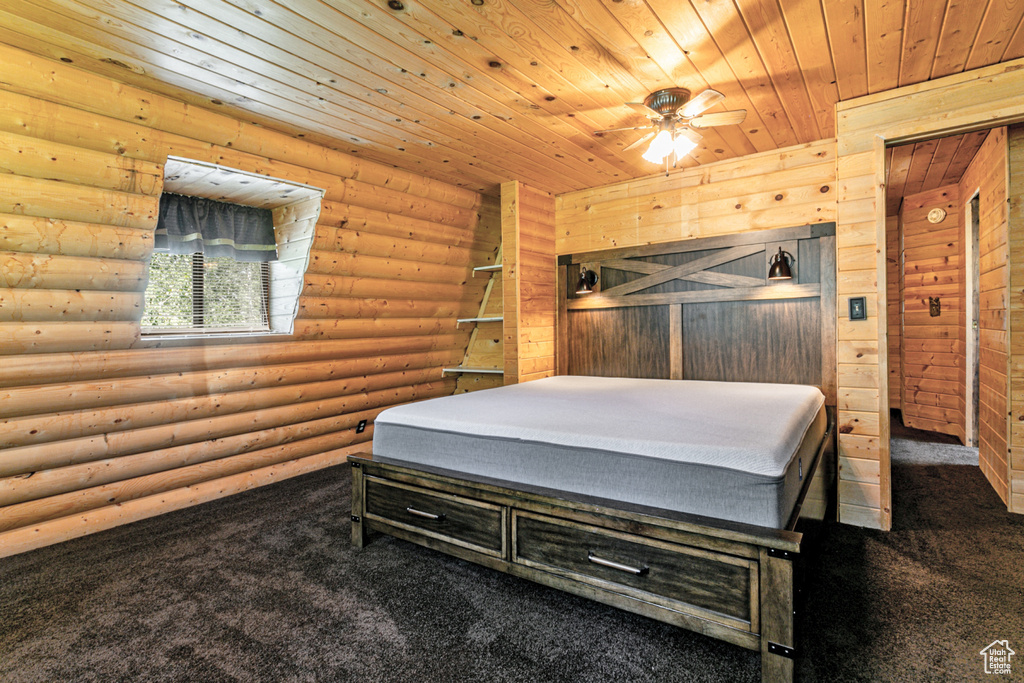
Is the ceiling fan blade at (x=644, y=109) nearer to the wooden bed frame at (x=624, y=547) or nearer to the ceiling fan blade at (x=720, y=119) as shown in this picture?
the ceiling fan blade at (x=720, y=119)

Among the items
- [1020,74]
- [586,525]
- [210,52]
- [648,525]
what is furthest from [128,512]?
[1020,74]

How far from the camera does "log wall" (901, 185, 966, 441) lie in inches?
185

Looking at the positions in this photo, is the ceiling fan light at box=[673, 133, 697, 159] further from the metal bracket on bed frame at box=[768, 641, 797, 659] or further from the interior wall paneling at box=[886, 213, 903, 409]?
the interior wall paneling at box=[886, 213, 903, 409]

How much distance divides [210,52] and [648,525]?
2596mm

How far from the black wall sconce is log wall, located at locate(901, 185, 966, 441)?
11.4 feet

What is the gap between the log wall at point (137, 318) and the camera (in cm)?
223

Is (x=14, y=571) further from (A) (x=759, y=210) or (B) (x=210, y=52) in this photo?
(A) (x=759, y=210)

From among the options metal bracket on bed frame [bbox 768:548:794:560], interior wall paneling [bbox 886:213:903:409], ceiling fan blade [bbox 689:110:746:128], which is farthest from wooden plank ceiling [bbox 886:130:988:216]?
metal bracket on bed frame [bbox 768:548:794:560]

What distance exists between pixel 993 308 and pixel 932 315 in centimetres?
216

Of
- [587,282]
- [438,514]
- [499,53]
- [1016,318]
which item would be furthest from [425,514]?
[1016,318]

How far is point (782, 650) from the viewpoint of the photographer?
142 cm

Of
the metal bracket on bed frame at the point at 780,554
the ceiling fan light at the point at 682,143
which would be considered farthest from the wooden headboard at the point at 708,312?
the metal bracket on bed frame at the point at 780,554

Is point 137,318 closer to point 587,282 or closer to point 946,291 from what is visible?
point 587,282

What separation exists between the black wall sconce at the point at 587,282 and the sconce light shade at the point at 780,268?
A: 135 centimetres
